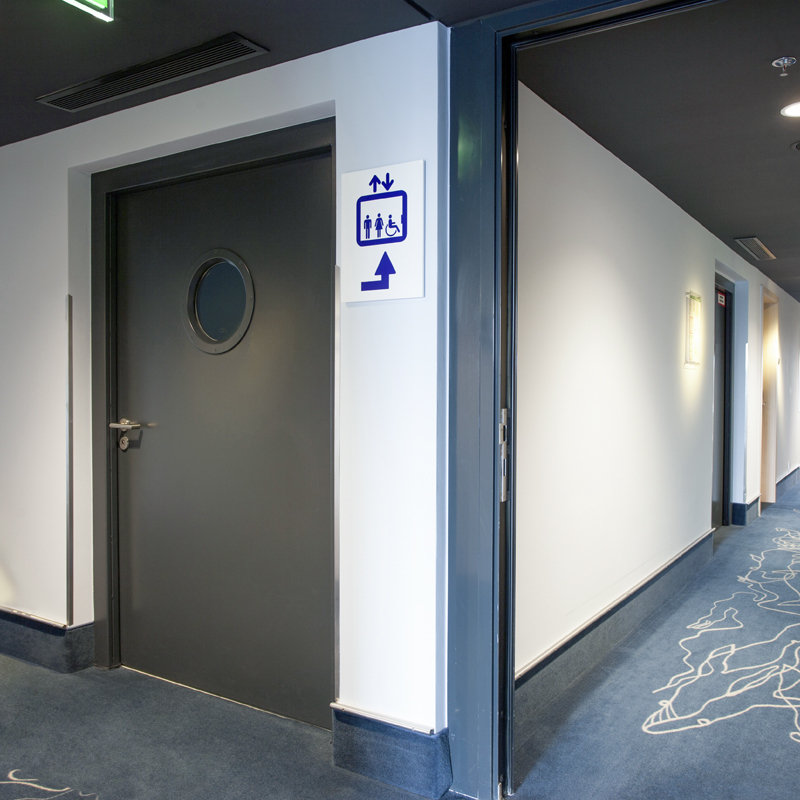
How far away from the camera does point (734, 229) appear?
15.9 feet

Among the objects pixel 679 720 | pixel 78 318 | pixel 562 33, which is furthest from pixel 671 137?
pixel 78 318

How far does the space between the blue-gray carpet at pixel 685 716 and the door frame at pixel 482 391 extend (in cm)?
24

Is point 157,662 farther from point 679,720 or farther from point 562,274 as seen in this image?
point 562,274

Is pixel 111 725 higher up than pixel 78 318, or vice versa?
pixel 78 318

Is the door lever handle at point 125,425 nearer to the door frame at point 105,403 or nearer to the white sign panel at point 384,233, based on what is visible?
the door frame at point 105,403

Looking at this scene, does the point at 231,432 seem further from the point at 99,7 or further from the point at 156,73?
the point at 99,7

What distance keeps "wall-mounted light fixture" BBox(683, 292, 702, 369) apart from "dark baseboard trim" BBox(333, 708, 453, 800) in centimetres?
313

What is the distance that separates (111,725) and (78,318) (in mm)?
1556

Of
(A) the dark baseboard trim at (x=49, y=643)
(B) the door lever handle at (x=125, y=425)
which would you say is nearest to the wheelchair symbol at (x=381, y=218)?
(B) the door lever handle at (x=125, y=425)

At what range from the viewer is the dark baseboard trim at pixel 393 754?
6.61 ft

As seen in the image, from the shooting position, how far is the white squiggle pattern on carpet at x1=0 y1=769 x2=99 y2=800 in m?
2.00

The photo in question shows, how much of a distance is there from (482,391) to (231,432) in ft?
3.55

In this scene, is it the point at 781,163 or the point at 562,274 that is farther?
the point at 781,163

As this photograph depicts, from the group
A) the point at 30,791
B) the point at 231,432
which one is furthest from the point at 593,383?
the point at 30,791
